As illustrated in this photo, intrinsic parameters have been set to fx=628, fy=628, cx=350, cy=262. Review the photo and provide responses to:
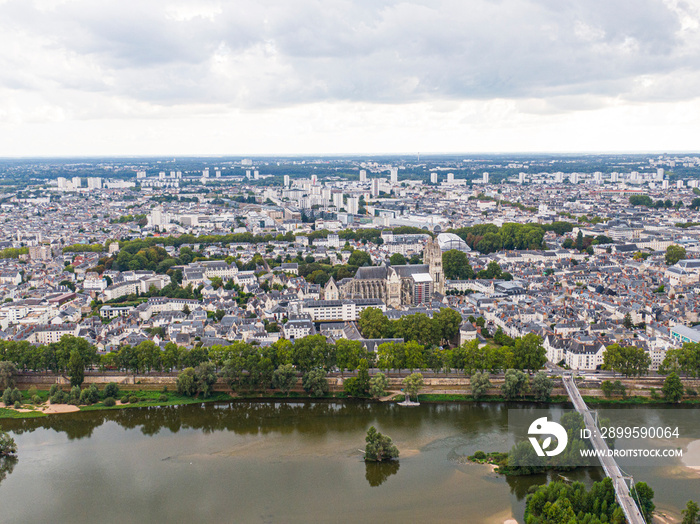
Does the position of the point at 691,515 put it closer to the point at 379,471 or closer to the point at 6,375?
the point at 379,471

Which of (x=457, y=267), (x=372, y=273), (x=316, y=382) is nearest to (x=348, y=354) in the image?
(x=316, y=382)

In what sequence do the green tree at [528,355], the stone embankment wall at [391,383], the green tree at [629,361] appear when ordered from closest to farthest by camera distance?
the stone embankment wall at [391,383], the green tree at [629,361], the green tree at [528,355]

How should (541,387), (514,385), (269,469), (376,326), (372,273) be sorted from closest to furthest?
(269,469) → (541,387) → (514,385) → (376,326) → (372,273)

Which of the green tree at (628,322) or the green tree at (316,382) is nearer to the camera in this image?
the green tree at (316,382)

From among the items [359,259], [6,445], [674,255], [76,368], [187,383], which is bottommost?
[6,445]

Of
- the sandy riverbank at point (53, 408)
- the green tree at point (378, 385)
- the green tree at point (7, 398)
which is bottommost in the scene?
the sandy riverbank at point (53, 408)

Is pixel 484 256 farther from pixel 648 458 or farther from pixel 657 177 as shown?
pixel 657 177

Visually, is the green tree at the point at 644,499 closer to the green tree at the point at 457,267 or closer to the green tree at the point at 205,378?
the green tree at the point at 205,378

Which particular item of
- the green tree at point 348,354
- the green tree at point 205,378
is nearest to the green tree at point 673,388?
the green tree at point 348,354

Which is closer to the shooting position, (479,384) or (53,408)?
(53,408)
